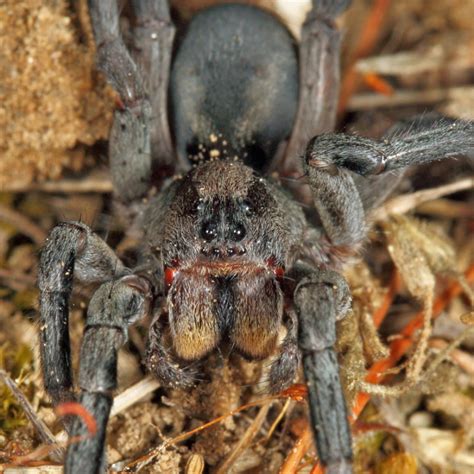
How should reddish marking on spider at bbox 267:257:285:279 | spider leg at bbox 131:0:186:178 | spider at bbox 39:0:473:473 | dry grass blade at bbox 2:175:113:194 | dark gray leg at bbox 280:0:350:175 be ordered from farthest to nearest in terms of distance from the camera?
dry grass blade at bbox 2:175:113:194 < dark gray leg at bbox 280:0:350:175 < spider leg at bbox 131:0:186:178 < reddish marking on spider at bbox 267:257:285:279 < spider at bbox 39:0:473:473

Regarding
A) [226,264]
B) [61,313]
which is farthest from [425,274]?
[61,313]

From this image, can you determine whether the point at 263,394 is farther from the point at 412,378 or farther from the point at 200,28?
the point at 200,28

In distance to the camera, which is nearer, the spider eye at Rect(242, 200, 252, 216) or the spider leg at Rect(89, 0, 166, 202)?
the spider eye at Rect(242, 200, 252, 216)

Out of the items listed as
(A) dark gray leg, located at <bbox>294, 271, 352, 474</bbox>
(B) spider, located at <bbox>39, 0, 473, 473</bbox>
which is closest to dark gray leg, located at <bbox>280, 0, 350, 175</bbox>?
(B) spider, located at <bbox>39, 0, 473, 473</bbox>

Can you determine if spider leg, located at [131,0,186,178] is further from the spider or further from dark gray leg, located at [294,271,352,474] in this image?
dark gray leg, located at [294,271,352,474]

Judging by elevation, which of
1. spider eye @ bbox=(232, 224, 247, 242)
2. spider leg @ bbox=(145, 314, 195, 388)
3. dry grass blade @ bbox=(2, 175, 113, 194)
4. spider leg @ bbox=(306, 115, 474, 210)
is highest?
spider leg @ bbox=(306, 115, 474, 210)

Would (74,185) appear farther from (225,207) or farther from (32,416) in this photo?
(32,416)

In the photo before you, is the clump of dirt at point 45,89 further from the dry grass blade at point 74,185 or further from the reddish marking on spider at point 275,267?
the reddish marking on spider at point 275,267

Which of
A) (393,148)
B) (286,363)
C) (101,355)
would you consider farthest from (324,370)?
(393,148)
